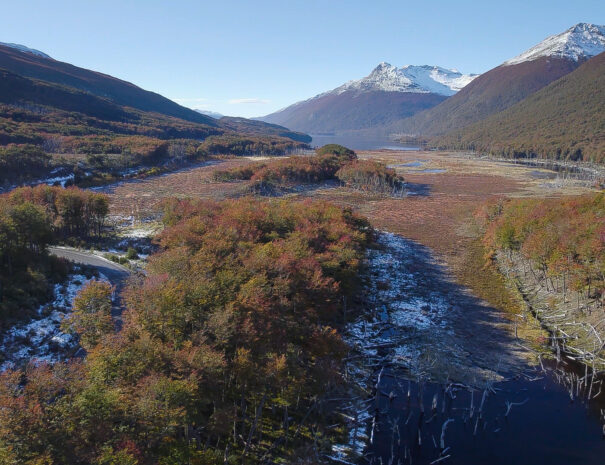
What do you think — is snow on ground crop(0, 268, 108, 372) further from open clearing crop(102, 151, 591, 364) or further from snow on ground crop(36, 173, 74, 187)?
snow on ground crop(36, 173, 74, 187)

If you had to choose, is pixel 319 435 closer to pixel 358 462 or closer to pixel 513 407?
pixel 358 462

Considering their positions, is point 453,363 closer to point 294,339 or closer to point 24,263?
point 294,339

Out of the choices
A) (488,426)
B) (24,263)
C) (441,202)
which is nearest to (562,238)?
(488,426)

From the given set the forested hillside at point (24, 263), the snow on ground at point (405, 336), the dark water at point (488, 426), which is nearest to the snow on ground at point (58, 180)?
the forested hillside at point (24, 263)

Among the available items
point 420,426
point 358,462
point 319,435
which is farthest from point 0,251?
point 420,426

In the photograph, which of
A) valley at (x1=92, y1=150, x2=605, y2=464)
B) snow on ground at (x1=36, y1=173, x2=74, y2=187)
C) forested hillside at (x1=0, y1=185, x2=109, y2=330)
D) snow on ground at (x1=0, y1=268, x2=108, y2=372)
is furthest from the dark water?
snow on ground at (x1=36, y1=173, x2=74, y2=187)

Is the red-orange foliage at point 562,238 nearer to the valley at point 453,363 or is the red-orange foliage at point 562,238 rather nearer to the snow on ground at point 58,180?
the valley at point 453,363
